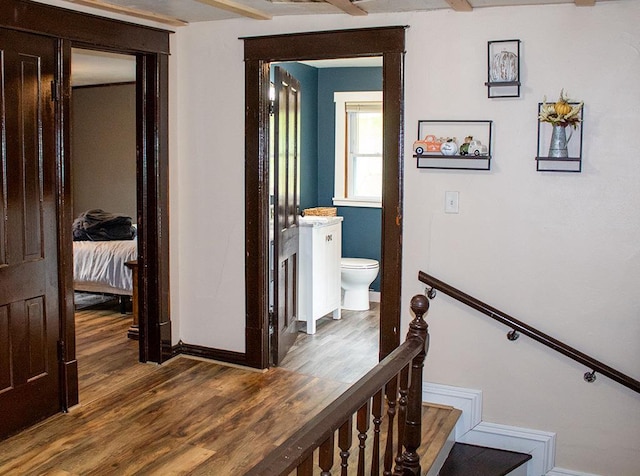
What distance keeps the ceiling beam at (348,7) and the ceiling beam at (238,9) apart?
1.76 ft

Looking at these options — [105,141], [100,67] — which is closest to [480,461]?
[100,67]

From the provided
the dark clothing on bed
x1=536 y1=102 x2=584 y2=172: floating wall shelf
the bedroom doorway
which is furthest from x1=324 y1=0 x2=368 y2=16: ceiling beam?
the bedroom doorway

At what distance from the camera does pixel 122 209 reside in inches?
344

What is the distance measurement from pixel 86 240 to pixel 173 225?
2248 mm

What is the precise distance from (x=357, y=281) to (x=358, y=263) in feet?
0.56

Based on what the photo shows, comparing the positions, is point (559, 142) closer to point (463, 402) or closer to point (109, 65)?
point (463, 402)

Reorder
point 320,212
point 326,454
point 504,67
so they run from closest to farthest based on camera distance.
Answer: point 326,454, point 504,67, point 320,212

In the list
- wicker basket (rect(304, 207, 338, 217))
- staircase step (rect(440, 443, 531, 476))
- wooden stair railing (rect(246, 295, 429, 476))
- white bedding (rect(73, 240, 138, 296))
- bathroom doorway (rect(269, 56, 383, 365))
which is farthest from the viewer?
bathroom doorway (rect(269, 56, 383, 365))

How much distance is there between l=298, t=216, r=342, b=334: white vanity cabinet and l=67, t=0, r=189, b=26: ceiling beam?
196 cm

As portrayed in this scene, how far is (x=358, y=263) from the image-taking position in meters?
6.61

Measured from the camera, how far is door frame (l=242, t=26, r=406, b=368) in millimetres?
3973

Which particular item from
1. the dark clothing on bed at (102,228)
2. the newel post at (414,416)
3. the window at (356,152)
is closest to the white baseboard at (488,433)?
the newel post at (414,416)

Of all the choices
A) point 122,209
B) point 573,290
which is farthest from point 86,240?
point 573,290

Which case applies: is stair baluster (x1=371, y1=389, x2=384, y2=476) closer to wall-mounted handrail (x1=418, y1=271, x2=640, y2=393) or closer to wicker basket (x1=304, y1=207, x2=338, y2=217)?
wall-mounted handrail (x1=418, y1=271, x2=640, y2=393)
